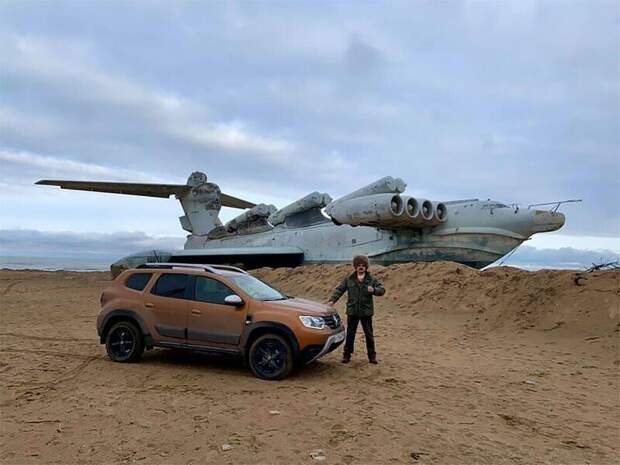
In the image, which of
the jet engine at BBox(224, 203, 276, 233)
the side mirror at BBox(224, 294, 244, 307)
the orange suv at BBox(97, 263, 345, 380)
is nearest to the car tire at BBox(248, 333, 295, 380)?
the orange suv at BBox(97, 263, 345, 380)

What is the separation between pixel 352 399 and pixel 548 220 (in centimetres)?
1261

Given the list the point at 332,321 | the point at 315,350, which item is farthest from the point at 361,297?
the point at 315,350

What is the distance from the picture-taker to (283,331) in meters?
6.45

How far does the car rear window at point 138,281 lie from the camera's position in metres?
7.51

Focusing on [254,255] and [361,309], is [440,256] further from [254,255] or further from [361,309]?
[361,309]

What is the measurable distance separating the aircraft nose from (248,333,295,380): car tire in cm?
1219

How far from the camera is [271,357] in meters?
6.47

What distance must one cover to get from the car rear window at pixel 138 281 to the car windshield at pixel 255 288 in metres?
1.39

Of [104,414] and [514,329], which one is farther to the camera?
[514,329]

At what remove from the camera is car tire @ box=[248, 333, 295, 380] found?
20.9ft

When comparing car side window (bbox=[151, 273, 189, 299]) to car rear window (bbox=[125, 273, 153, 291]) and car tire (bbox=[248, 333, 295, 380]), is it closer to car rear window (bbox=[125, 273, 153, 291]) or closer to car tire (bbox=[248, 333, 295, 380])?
car rear window (bbox=[125, 273, 153, 291])

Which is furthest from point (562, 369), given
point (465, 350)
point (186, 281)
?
point (186, 281)

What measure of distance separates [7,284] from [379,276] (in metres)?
16.1

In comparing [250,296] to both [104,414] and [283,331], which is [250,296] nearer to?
[283,331]
